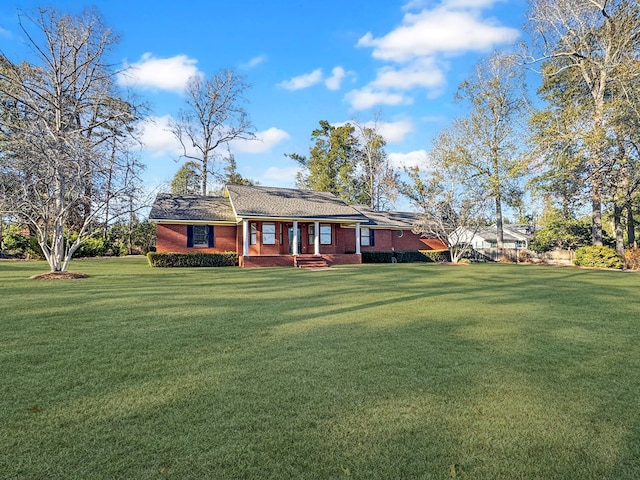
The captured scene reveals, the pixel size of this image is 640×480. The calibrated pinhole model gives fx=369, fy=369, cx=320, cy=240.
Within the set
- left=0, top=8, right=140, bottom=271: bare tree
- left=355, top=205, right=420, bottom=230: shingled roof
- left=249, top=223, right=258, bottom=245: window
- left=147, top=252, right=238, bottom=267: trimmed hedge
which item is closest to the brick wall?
left=147, top=252, right=238, bottom=267: trimmed hedge

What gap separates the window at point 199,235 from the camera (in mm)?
20188

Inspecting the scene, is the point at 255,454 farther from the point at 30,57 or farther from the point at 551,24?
the point at 551,24

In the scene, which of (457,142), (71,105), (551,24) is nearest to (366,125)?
(457,142)

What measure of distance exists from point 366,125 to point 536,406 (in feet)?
117

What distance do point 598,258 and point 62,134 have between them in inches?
960

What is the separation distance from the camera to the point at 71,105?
66.6ft

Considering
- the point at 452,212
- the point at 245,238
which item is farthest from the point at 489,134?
the point at 245,238

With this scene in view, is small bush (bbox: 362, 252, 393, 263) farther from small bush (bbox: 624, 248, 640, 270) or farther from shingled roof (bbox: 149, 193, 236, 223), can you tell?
small bush (bbox: 624, 248, 640, 270)

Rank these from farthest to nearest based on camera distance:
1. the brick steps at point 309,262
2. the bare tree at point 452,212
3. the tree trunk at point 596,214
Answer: the bare tree at point 452,212, the tree trunk at point 596,214, the brick steps at point 309,262

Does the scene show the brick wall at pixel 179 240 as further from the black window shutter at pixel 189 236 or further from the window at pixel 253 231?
the window at pixel 253 231

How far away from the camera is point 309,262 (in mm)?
19609

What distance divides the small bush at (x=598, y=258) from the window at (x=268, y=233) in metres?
16.9

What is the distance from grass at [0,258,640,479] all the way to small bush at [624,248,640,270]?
52.4 feet

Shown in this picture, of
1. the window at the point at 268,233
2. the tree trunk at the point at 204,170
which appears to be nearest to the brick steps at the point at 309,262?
the window at the point at 268,233
